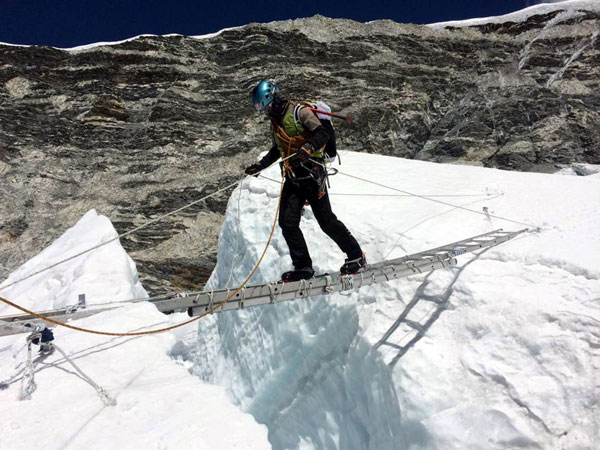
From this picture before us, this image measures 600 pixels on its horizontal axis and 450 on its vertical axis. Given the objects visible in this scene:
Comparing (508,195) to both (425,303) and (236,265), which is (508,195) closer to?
(425,303)

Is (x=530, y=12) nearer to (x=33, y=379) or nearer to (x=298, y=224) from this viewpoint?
(x=298, y=224)

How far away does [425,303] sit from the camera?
14.5ft

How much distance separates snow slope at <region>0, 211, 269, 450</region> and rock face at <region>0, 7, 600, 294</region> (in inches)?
412

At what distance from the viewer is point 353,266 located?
181 inches

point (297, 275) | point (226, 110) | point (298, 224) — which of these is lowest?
point (297, 275)

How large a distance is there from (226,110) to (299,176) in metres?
17.5

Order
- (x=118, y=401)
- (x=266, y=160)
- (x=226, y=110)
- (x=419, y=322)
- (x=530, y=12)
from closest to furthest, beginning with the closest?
(x=118, y=401) < (x=419, y=322) < (x=266, y=160) < (x=226, y=110) < (x=530, y=12)

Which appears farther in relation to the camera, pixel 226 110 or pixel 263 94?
pixel 226 110

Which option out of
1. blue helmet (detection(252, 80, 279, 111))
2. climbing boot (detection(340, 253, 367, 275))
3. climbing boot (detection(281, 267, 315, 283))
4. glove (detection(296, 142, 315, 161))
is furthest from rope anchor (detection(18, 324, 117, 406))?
blue helmet (detection(252, 80, 279, 111))

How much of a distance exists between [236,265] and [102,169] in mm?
13407

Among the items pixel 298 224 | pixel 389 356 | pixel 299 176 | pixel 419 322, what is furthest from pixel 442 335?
pixel 299 176

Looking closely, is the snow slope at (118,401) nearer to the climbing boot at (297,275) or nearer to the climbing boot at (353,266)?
the climbing boot at (297,275)

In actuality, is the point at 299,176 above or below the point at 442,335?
above

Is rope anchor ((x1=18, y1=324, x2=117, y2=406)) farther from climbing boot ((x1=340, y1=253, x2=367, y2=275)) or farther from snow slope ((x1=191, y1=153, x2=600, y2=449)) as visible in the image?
climbing boot ((x1=340, y1=253, x2=367, y2=275))
